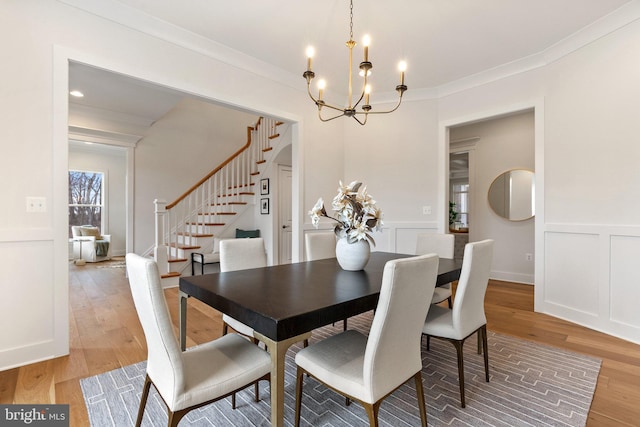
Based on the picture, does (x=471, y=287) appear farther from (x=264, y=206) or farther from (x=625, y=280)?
(x=264, y=206)

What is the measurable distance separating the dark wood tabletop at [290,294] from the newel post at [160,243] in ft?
9.80

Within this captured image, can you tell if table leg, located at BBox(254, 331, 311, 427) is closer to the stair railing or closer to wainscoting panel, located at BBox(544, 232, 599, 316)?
wainscoting panel, located at BBox(544, 232, 599, 316)

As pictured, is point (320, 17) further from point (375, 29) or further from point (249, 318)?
point (249, 318)

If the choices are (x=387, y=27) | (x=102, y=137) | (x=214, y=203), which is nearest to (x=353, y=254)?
(x=387, y=27)

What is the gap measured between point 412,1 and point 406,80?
153cm

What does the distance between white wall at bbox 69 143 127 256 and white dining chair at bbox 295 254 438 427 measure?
25.6ft

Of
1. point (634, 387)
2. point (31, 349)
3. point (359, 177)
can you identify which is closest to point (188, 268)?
point (31, 349)

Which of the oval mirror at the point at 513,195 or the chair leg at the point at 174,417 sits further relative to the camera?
the oval mirror at the point at 513,195

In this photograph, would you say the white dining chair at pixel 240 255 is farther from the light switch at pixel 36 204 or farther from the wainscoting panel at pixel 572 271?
the wainscoting panel at pixel 572 271

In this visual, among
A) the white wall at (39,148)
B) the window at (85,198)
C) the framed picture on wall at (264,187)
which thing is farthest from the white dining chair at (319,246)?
the window at (85,198)

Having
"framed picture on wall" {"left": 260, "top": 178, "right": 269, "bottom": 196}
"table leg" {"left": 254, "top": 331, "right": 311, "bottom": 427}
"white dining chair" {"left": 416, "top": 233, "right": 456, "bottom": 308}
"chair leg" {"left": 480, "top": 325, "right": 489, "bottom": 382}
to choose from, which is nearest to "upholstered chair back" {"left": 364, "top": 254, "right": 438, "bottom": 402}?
"table leg" {"left": 254, "top": 331, "right": 311, "bottom": 427}

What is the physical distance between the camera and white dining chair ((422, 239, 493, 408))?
1.65m

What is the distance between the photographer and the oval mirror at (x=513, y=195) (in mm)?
4578

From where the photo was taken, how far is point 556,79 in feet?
10.2
